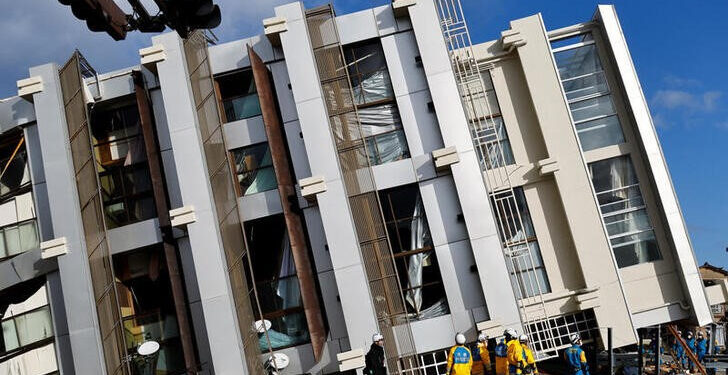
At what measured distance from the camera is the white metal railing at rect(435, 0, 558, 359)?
70.4ft

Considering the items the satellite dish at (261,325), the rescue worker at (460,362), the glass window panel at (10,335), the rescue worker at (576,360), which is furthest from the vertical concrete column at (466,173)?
the glass window panel at (10,335)

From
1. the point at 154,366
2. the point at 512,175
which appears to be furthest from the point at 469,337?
the point at 154,366

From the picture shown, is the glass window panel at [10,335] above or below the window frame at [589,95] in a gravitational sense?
below

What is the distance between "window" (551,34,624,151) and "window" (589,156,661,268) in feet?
2.60

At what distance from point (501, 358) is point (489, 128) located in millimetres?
7380

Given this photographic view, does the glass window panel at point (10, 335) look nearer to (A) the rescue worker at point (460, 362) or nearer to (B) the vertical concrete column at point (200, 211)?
(B) the vertical concrete column at point (200, 211)

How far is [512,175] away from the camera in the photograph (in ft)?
73.9

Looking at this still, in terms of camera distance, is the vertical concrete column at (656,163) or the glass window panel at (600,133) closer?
the vertical concrete column at (656,163)

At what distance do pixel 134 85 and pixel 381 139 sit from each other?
23.2 feet

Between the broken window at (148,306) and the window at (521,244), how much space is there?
9.45 meters

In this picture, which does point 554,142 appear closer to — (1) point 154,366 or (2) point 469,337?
(2) point 469,337

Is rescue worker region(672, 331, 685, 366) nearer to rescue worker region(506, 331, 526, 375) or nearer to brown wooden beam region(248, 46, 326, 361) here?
rescue worker region(506, 331, 526, 375)

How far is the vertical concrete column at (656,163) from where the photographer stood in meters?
21.6

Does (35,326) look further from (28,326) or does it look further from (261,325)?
(261,325)
